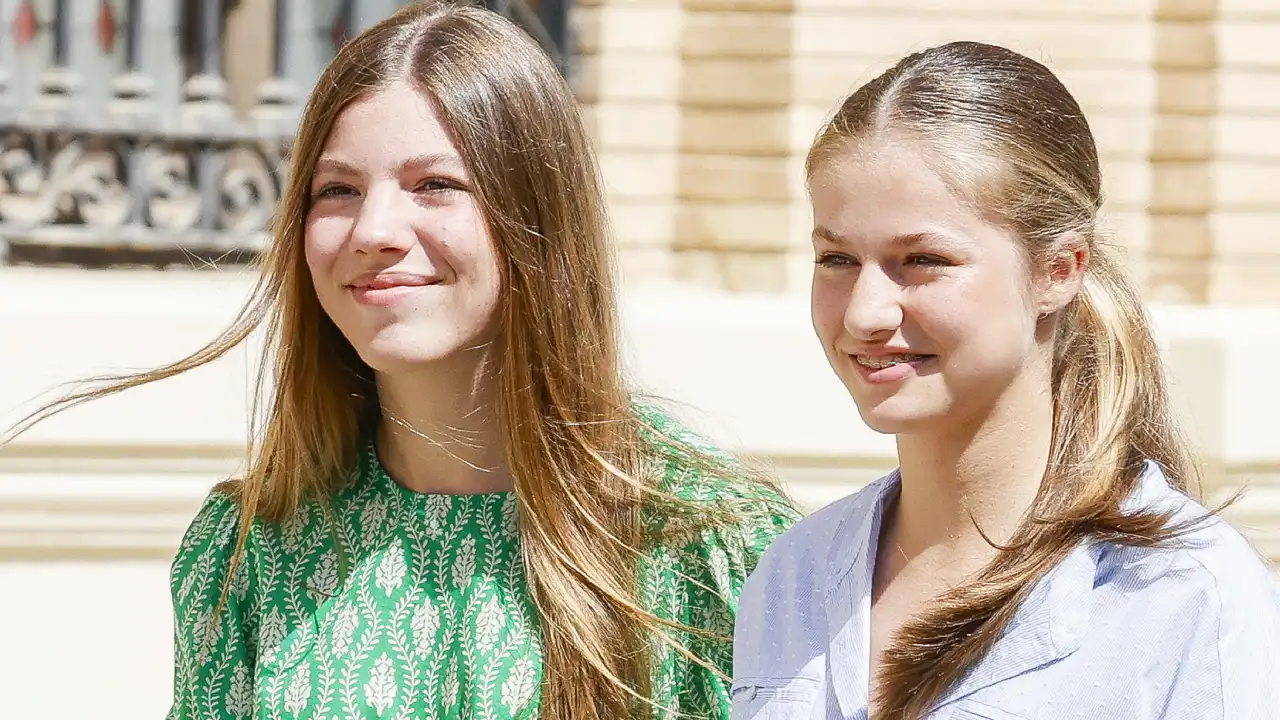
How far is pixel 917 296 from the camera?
1.37 metres

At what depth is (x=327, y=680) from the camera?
6.18 ft

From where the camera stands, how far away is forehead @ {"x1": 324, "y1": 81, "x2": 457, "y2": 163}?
1.86 metres

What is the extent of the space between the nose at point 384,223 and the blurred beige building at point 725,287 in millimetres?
1482

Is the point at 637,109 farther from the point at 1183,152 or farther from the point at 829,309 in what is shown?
the point at 829,309

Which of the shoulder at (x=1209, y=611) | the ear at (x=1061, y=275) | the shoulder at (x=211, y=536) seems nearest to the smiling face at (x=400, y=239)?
the shoulder at (x=211, y=536)

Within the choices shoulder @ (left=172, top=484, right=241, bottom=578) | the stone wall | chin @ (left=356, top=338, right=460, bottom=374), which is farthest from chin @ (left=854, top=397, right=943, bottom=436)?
the stone wall

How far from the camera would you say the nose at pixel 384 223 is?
179 centimetres

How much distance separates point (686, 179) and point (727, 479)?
2.33m

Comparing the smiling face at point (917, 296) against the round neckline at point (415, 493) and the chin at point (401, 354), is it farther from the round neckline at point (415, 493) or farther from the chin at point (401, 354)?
the round neckline at point (415, 493)

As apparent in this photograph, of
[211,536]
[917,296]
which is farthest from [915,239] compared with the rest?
[211,536]

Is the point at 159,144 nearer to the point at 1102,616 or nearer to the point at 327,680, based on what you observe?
the point at 327,680

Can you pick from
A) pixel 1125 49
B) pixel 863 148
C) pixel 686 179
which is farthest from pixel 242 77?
pixel 863 148

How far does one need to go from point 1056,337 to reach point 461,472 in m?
0.84

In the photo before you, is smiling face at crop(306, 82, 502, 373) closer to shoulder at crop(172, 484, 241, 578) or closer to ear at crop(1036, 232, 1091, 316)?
shoulder at crop(172, 484, 241, 578)
